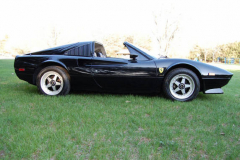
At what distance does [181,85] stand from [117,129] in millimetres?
1774

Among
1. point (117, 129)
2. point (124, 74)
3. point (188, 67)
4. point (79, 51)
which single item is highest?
point (79, 51)

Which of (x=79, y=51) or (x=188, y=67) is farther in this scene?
(x=79, y=51)

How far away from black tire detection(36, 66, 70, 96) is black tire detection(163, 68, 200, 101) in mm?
1939

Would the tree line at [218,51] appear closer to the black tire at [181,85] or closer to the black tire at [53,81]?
the black tire at [181,85]

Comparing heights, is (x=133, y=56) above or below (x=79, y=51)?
below

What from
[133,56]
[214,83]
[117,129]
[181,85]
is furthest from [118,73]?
[214,83]

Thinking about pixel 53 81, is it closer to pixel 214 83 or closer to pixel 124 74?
pixel 124 74

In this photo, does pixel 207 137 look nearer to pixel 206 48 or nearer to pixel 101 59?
pixel 101 59

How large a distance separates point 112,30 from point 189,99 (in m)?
39.6

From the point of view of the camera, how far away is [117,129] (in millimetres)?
2014

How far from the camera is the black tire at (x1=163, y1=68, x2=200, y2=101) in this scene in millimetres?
3176

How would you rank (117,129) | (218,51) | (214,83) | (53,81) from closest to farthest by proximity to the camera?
1. (117,129)
2. (214,83)
3. (53,81)
4. (218,51)

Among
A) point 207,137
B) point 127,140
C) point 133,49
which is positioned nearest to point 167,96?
point 133,49

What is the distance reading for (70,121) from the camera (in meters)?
2.22
